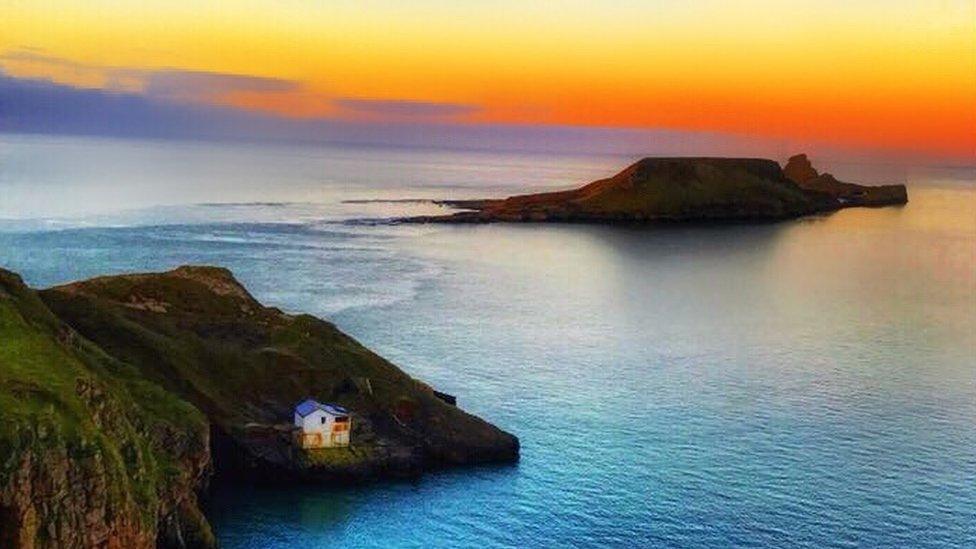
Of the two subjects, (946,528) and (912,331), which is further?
(912,331)

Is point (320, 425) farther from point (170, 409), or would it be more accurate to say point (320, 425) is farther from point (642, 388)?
point (642, 388)

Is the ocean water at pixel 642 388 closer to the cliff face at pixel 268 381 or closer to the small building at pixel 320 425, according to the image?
the cliff face at pixel 268 381

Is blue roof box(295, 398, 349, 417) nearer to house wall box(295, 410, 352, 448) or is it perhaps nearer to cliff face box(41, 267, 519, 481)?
house wall box(295, 410, 352, 448)

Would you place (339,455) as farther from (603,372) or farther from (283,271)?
(283,271)

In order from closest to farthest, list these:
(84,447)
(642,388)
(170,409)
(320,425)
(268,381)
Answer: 1. (84,447)
2. (170,409)
3. (320,425)
4. (268,381)
5. (642,388)

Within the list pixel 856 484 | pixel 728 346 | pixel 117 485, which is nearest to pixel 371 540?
pixel 117 485

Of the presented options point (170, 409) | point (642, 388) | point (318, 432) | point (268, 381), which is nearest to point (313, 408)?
point (318, 432)
